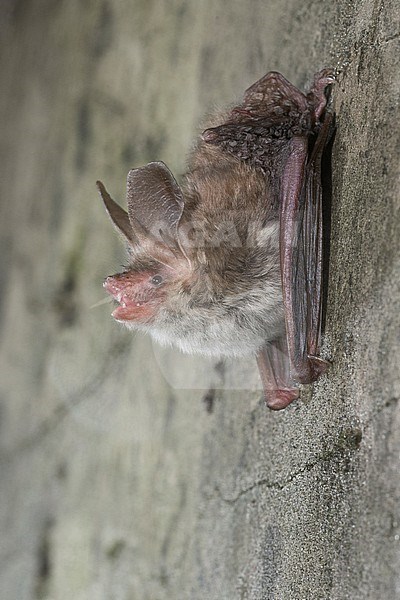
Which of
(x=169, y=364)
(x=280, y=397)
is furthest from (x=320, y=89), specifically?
(x=169, y=364)

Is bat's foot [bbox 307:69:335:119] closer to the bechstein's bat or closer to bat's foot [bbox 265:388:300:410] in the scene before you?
the bechstein's bat

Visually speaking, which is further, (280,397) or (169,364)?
(169,364)

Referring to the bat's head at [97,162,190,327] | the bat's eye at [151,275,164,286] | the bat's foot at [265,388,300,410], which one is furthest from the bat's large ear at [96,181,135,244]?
the bat's foot at [265,388,300,410]

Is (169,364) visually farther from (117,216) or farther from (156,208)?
(156,208)

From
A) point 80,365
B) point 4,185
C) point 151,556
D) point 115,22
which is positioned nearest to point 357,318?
point 151,556

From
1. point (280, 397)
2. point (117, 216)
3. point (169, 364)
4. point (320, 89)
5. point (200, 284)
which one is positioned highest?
point (320, 89)

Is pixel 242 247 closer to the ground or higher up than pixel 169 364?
higher up

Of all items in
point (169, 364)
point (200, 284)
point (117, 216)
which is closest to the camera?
point (200, 284)
